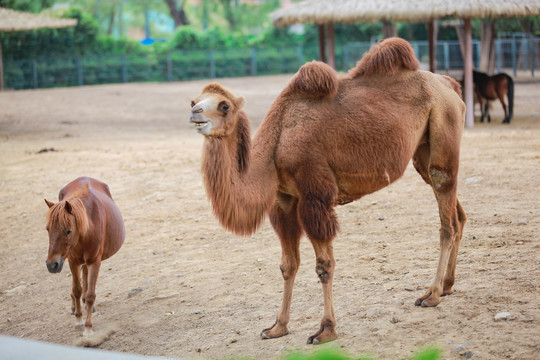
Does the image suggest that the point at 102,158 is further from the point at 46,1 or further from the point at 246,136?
the point at 46,1

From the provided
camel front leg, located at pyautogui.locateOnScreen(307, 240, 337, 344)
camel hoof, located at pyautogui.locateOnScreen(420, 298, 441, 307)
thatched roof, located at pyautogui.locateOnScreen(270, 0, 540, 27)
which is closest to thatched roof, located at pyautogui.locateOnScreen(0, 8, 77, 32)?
thatched roof, located at pyautogui.locateOnScreen(270, 0, 540, 27)

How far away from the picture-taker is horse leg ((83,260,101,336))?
6477 millimetres

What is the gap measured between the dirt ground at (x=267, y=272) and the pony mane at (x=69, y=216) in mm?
1021

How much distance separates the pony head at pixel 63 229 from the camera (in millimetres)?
6121

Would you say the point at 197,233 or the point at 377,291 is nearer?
the point at 377,291

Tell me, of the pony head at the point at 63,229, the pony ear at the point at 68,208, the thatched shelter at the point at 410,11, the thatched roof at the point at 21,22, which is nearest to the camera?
the pony head at the point at 63,229

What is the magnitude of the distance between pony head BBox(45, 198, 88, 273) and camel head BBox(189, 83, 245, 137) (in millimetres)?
1825

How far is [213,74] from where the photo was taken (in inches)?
1516

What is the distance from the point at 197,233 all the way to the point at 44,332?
275 centimetres

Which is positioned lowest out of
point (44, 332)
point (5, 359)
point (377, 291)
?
point (44, 332)

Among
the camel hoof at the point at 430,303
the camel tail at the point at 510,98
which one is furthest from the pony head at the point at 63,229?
the camel tail at the point at 510,98

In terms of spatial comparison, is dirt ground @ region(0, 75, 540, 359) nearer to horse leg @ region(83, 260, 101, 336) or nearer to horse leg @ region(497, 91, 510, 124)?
horse leg @ region(83, 260, 101, 336)

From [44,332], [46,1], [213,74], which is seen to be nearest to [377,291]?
[44,332]

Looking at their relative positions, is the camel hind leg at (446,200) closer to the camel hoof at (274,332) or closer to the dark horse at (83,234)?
the camel hoof at (274,332)
